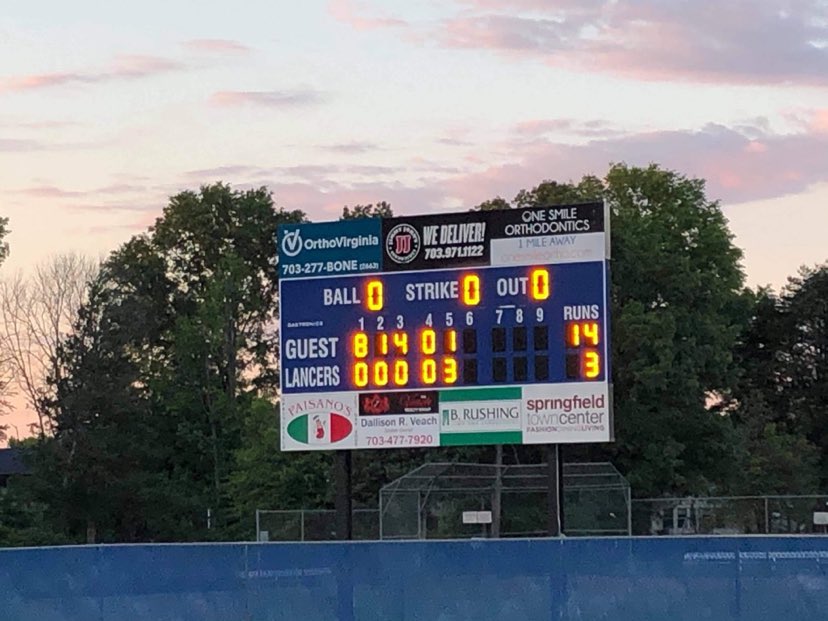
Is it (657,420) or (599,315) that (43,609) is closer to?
(599,315)

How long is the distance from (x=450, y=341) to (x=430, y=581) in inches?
304

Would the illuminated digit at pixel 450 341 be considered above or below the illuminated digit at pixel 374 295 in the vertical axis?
below

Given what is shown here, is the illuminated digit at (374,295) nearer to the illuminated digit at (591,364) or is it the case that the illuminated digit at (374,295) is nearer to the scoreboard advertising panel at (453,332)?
the scoreboard advertising panel at (453,332)

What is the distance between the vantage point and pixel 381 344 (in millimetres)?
25328

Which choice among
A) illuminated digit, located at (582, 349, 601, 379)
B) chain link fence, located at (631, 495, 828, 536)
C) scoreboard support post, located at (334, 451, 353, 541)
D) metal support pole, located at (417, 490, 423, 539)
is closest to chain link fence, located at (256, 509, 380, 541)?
metal support pole, located at (417, 490, 423, 539)

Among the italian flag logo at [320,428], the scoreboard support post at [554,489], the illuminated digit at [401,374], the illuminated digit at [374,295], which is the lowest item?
the scoreboard support post at [554,489]

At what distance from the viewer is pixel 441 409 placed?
25141mm

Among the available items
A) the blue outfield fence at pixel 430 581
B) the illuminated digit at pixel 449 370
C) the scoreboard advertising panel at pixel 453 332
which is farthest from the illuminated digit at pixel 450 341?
the blue outfield fence at pixel 430 581

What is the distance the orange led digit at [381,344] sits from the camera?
25312mm

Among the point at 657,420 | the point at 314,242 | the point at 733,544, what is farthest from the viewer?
the point at 657,420

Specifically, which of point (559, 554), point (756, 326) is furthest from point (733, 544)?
point (756, 326)

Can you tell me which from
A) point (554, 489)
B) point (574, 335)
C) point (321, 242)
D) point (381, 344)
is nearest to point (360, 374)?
point (381, 344)

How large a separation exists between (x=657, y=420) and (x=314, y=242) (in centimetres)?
2363

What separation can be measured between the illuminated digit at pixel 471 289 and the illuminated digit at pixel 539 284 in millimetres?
858
